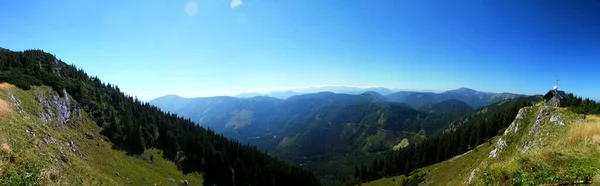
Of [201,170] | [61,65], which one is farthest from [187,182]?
[61,65]

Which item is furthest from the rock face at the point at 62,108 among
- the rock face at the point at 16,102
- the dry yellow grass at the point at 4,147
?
the dry yellow grass at the point at 4,147

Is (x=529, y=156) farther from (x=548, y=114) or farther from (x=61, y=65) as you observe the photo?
(x=61, y=65)

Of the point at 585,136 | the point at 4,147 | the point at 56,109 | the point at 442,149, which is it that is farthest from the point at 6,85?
the point at 442,149

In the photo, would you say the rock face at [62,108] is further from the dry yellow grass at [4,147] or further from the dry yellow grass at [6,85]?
the dry yellow grass at [4,147]

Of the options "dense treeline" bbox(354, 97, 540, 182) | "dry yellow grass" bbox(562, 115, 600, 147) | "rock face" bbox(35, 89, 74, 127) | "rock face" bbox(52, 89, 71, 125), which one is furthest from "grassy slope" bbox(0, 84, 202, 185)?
"dense treeline" bbox(354, 97, 540, 182)

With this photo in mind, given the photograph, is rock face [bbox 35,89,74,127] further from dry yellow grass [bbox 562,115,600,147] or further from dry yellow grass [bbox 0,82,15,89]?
dry yellow grass [bbox 562,115,600,147]
